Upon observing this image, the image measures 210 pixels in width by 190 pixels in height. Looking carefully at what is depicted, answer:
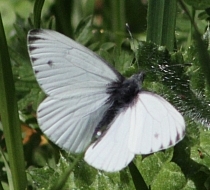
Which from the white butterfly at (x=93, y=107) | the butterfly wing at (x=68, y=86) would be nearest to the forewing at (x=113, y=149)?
the white butterfly at (x=93, y=107)

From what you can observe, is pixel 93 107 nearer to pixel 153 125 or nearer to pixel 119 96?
pixel 119 96

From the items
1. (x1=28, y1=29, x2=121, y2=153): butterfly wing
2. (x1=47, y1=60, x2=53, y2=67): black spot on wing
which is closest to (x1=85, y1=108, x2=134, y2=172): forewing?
(x1=28, y1=29, x2=121, y2=153): butterfly wing

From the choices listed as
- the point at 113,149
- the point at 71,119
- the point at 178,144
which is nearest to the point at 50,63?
the point at 71,119

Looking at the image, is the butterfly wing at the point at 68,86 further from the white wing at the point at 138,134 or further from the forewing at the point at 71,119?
the white wing at the point at 138,134

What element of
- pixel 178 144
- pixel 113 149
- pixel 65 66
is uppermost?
pixel 65 66

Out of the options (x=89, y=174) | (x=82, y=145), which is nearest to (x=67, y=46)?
(x=82, y=145)
